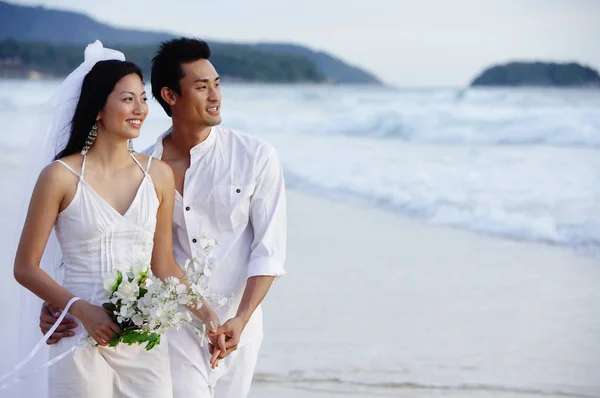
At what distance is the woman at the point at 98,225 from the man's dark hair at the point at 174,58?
40cm

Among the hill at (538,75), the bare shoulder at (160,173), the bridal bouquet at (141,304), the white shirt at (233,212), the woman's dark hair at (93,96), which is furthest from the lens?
the hill at (538,75)

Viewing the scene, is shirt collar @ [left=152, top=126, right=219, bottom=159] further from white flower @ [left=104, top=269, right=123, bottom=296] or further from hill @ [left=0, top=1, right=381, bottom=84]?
hill @ [left=0, top=1, right=381, bottom=84]

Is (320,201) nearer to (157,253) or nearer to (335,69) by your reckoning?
(157,253)

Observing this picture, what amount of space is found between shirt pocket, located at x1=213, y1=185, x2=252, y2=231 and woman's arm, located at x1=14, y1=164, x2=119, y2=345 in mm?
665

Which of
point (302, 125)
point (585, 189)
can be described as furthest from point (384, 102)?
point (585, 189)

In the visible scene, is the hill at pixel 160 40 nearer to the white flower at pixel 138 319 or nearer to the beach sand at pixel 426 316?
the beach sand at pixel 426 316

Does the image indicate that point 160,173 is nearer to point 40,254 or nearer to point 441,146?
point 40,254

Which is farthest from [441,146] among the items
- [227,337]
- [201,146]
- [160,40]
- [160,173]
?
[160,173]

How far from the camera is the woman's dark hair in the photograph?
2773 millimetres

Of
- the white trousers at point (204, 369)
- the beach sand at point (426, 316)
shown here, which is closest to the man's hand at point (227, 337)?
the white trousers at point (204, 369)

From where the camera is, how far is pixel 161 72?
3266 millimetres

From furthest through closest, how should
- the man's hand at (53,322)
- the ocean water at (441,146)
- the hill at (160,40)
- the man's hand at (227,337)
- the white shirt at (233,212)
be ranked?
the hill at (160,40) → the ocean water at (441,146) → the white shirt at (233,212) → the man's hand at (227,337) → the man's hand at (53,322)

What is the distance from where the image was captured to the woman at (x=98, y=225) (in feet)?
8.67

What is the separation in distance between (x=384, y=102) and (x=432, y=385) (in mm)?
14833
